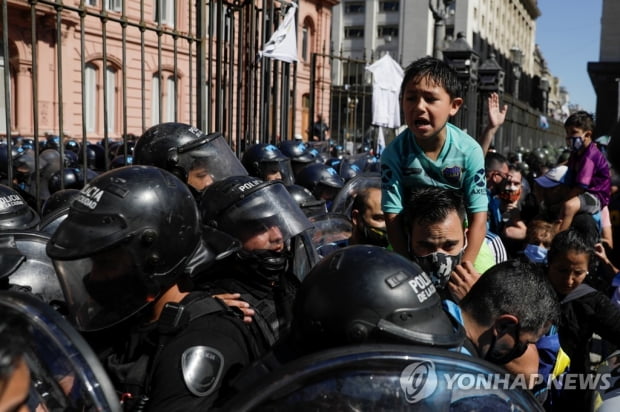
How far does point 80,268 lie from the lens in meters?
1.84

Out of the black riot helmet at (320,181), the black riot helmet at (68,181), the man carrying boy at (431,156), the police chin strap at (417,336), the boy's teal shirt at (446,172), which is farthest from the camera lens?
the black riot helmet at (68,181)

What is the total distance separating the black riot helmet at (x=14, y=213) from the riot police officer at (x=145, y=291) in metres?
1.57

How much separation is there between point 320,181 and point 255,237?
3.49 m

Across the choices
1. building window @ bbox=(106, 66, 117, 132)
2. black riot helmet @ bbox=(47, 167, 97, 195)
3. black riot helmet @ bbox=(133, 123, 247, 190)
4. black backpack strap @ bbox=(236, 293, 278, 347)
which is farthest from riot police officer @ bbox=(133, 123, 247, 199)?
building window @ bbox=(106, 66, 117, 132)

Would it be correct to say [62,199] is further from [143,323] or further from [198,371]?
[198,371]

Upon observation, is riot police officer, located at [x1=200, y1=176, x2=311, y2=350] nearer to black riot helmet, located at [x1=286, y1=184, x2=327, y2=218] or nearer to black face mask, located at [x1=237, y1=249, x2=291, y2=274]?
black face mask, located at [x1=237, y1=249, x2=291, y2=274]

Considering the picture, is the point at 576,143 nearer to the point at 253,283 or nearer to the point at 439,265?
the point at 439,265

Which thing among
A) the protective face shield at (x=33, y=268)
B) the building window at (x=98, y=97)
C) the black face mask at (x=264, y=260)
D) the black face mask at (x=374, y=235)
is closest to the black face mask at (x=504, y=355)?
the black face mask at (x=264, y=260)

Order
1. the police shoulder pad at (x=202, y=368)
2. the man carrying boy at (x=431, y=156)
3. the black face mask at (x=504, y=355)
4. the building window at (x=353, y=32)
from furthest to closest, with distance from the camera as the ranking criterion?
the building window at (x=353, y=32) < the man carrying boy at (x=431, y=156) < the black face mask at (x=504, y=355) < the police shoulder pad at (x=202, y=368)

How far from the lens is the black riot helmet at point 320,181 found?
594 centimetres

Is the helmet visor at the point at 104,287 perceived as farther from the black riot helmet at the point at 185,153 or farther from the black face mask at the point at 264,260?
the black riot helmet at the point at 185,153

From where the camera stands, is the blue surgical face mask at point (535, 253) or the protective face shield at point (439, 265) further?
the blue surgical face mask at point (535, 253)

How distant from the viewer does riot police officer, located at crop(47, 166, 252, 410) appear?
1617mm

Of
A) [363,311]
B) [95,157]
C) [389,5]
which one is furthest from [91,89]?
[389,5]
